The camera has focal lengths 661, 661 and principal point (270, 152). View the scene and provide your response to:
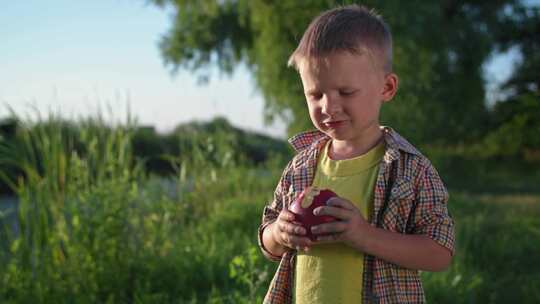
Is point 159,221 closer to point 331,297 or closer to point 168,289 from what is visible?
point 168,289

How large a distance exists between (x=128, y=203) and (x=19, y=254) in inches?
30.1

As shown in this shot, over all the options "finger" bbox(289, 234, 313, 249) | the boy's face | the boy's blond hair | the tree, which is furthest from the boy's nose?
the tree

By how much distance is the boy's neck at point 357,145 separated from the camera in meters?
1.94

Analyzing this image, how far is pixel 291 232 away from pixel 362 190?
0.25 metres

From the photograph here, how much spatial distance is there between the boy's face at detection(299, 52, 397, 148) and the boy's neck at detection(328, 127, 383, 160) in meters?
0.04

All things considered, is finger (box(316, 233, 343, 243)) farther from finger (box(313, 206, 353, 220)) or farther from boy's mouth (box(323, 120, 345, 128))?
boy's mouth (box(323, 120, 345, 128))

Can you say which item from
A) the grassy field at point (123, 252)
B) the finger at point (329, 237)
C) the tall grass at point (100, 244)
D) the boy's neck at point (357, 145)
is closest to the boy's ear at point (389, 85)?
the boy's neck at point (357, 145)

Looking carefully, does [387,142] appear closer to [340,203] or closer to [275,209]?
[340,203]

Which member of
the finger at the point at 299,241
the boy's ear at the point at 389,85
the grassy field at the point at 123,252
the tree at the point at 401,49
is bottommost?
the grassy field at the point at 123,252

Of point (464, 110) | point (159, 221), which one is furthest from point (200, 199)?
point (464, 110)

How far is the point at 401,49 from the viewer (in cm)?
846

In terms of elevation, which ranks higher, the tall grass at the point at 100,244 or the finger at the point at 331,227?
the finger at the point at 331,227

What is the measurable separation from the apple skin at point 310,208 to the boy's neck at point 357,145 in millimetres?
180

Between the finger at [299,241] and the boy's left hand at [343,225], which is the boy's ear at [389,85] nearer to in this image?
the boy's left hand at [343,225]
